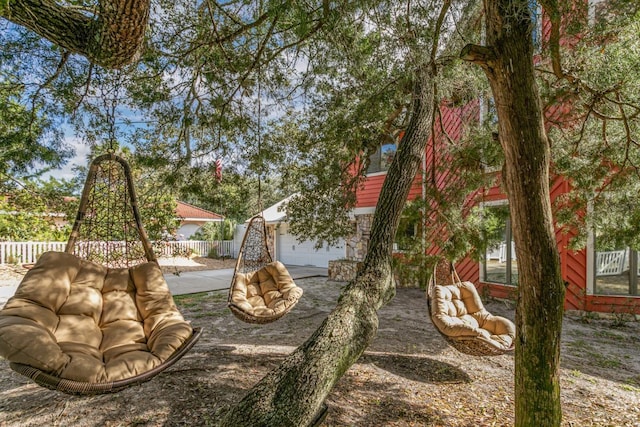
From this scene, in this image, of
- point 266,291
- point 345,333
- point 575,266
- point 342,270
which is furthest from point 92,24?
point 342,270

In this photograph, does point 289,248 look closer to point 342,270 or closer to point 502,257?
point 342,270

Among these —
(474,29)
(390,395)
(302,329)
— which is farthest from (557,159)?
(302,329)

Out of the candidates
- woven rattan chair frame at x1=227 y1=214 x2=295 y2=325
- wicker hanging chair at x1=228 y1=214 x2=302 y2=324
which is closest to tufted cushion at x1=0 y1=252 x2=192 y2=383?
wicker hanging chair at x1=228 y1=214 x2=302 y2=324

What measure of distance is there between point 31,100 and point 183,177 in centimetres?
186

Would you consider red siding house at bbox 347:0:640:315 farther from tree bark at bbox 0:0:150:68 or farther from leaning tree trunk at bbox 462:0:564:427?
tree bark at bbox 0:0:150:68

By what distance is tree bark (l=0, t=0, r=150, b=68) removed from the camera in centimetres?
216

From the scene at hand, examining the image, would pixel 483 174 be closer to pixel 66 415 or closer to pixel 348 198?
pixel 348 198

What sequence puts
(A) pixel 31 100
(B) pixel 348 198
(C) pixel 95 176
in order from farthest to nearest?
(B) pixel 348 198 < (A) pixel 31 100 < (C) pixel 95 176

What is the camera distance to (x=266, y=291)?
4.94 meters

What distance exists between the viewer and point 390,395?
3152 millimetres

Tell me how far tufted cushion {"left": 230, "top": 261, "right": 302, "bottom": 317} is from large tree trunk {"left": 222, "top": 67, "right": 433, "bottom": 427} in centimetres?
174

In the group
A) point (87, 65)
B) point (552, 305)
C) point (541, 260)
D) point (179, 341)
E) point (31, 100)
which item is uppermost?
point (87, 65)

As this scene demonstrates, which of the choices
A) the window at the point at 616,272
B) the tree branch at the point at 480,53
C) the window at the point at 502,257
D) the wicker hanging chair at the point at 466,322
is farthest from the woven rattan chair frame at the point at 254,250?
the window at the point at 616,272

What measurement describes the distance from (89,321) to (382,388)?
2.54 metres
